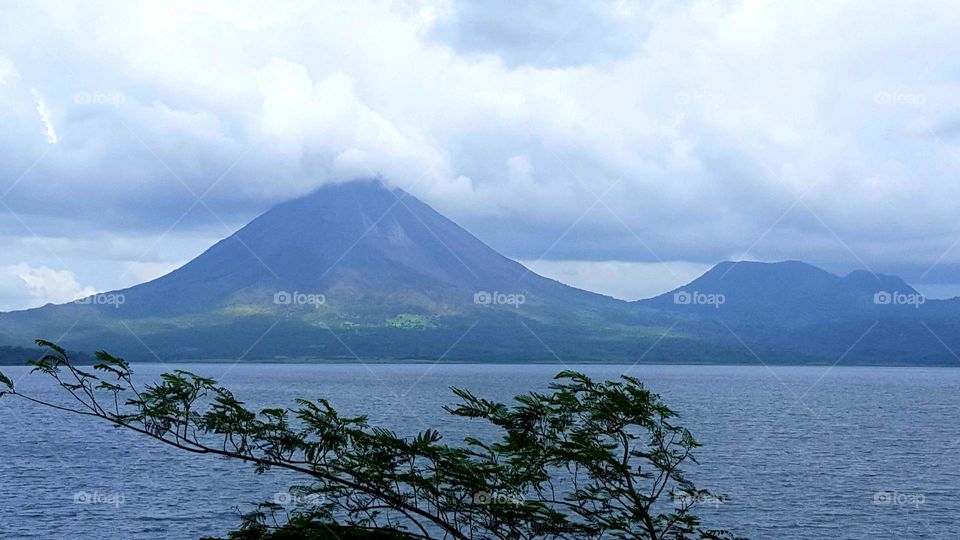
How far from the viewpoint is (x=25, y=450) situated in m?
79.4

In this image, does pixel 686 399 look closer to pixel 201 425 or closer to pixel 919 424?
pixel 919 424

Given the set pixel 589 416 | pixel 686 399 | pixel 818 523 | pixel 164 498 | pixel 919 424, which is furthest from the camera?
pixel 686 399

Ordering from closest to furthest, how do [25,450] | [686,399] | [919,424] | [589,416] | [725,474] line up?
[589,416], [725,474], [25,450], [919,424], [686,399]

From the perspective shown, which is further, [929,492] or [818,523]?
[929,492]

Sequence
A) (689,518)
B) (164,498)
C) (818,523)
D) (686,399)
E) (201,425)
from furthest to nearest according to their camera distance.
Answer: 1. (686,399)
2. (164,498)
3. (818,523)
4. (689,518)
5. (201,425)

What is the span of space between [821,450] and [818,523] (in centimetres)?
3706

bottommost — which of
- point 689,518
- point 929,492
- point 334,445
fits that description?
point 929,492

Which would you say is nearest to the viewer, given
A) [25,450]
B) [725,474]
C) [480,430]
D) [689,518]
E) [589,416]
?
[689,518]

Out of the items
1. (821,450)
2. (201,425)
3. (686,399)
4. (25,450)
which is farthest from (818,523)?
(686,399)

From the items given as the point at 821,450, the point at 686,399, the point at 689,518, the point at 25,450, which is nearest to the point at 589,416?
the point at 689,518

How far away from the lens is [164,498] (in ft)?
178

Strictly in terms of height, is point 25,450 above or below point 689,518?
below

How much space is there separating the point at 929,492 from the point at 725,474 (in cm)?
1363

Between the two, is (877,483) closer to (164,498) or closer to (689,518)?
(164,498)
